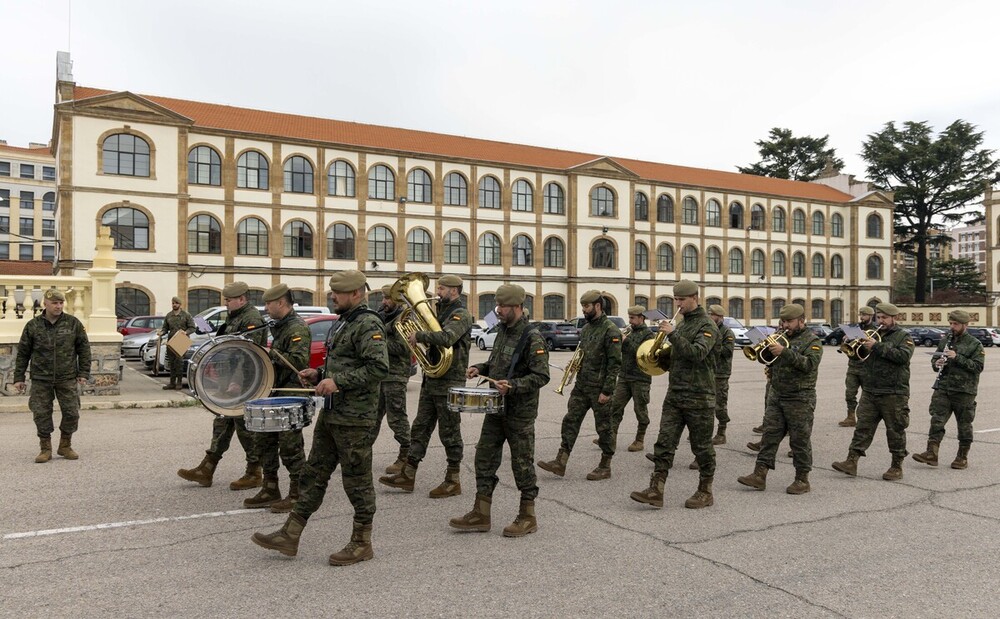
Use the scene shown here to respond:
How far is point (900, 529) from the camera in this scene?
5.95 meters

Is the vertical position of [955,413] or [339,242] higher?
[339,242]

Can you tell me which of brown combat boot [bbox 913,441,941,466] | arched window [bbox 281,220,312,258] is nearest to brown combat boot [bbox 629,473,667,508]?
brown combat boot [bbox 913,441,941,466]

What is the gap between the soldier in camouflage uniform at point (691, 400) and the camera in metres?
6.62

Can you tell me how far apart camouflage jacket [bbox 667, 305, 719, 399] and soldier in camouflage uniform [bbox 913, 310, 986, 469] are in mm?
3360

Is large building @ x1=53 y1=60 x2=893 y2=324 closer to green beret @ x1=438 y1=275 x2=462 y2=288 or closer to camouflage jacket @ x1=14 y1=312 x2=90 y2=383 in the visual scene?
camouflage jacket @ x1=14 y1=312 x2=90 y2=383

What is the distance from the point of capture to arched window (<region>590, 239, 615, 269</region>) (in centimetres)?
5031

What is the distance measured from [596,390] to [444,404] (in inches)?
67.6

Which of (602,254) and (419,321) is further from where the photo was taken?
(602,254)

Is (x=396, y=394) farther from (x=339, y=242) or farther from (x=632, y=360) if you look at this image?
(x=339, y=242)

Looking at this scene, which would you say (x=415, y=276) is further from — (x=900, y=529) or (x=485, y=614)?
(x=900, y=529)

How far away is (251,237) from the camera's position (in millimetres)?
40781

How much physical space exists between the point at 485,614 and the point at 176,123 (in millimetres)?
38931

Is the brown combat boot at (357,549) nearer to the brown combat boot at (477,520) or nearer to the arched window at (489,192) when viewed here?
the brown combat boot at (477,520)

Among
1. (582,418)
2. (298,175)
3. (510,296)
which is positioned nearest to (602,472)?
(582,418)
